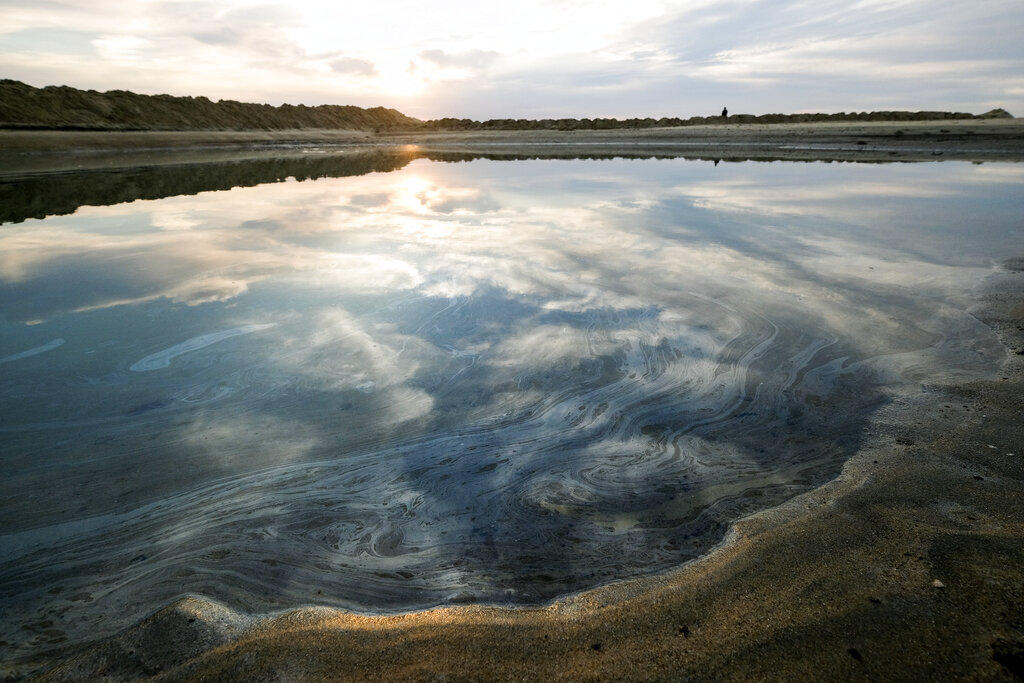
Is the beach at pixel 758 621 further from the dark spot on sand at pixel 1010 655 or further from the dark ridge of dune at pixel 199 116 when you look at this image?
the dark ridge of dune at pixel 199 116

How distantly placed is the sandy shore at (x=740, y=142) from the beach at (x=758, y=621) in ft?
80.9

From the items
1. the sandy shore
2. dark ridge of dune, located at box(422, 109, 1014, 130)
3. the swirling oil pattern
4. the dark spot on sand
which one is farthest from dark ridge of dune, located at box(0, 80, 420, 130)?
the dark spot on sand

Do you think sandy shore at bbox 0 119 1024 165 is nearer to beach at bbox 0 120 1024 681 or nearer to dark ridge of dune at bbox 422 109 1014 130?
dark ridge of dune at bbox 422 109 1014 130

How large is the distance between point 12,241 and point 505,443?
9.22m

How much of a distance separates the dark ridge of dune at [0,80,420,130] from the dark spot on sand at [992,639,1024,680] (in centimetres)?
3774

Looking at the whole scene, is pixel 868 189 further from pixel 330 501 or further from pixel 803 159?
pixel 330 501

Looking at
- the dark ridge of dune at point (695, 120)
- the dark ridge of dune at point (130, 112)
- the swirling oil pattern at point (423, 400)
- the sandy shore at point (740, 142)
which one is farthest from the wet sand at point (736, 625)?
the dark ridge of dune at point (695, 120)

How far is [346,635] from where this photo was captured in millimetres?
1773

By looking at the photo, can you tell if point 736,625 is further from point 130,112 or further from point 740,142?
point 130,112

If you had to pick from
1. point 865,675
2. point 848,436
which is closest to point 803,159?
point 848,436

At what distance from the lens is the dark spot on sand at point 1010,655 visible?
1502 millimetres

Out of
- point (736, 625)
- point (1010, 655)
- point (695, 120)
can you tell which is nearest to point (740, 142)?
point (695, 120)

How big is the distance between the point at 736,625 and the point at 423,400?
2.28m

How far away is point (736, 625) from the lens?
5.61 feet
